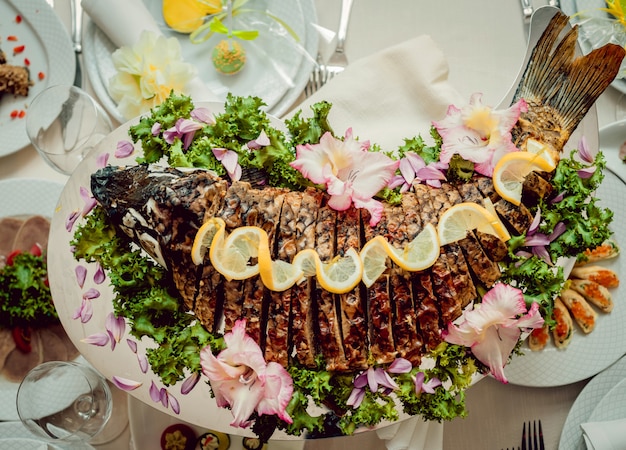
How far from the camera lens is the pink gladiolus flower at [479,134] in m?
2.56

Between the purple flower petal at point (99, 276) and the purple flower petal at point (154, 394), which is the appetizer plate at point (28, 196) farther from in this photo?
the purple flower petal at point (154, 394)

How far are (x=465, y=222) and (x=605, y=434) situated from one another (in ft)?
4.23

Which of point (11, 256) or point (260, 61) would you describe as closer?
point (11, 256)

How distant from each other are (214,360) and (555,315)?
1.64 metres

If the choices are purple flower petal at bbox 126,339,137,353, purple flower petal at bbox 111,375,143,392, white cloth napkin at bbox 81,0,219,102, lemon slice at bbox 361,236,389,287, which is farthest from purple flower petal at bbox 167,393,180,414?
white cloth napkin at bbox 81,0,219,102

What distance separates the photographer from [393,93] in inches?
131

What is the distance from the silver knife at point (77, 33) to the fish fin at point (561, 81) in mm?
2214

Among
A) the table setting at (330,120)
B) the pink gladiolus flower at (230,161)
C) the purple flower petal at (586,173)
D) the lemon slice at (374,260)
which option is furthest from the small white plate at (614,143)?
the pink gladiolus flower at (230,161)

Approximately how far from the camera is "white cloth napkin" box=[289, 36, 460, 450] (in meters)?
3.26

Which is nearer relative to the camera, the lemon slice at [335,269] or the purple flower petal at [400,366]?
the lemon slice at [335,269]

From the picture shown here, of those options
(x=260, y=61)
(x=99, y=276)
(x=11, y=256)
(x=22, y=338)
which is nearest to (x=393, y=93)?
(x=260, y=61)

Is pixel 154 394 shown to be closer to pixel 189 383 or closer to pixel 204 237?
pixel 189 383

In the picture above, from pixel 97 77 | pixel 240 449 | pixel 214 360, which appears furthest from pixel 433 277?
pixel 97 77

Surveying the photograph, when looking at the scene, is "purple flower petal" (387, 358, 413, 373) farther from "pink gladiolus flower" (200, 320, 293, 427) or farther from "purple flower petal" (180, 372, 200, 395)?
"purple flower petal" (180, 372, 200, 395)
